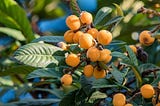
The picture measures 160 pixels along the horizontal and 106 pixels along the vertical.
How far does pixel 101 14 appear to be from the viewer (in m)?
0.92

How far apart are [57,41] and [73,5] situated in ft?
0.26

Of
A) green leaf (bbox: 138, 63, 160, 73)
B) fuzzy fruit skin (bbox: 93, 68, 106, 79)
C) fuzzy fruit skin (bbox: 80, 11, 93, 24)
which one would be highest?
fuzzy fruit skin (bbox: 80, 11, 93, 24)

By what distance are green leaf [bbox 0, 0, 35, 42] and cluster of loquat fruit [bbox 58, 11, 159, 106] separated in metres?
0.53

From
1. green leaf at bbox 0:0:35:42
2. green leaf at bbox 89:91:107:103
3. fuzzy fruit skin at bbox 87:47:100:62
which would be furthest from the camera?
green leaf at bbox 0:0:35:42

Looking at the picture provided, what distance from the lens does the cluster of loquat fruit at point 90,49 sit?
30.1 inches

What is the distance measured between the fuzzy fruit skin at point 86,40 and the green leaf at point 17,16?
0.58 meters

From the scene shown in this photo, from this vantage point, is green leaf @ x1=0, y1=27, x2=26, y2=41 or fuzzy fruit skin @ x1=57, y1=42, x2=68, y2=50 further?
green leaf @ x1=0, y1=27, x2=26, y2=41

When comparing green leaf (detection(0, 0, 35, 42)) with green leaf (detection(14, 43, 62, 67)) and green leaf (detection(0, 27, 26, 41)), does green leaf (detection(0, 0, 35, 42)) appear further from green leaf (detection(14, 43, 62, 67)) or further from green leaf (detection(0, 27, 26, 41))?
green leaf (detection(14, 43, 62, 67))

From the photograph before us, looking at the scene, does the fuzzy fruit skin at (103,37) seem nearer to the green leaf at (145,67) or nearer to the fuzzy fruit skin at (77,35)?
the fuzzy fruit skin at (77,35)

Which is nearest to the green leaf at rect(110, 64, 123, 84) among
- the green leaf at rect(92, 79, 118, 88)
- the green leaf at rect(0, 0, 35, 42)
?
the green leaf at rect(92, 79, 118, 88)

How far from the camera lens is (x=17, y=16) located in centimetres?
135

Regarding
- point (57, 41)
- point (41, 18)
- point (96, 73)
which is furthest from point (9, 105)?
point (41, 18)

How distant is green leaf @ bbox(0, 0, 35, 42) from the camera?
1.32m

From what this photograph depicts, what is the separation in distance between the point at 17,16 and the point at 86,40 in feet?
2.08
